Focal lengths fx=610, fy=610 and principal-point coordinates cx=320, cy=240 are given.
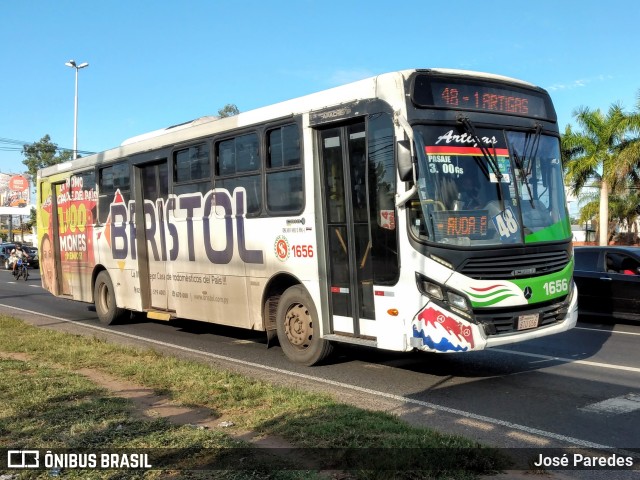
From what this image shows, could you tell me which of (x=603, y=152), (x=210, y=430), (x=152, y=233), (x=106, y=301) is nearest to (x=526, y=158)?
(x=210, y=430)

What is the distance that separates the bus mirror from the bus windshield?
0.15 meters

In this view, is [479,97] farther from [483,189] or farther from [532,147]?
[483,189]

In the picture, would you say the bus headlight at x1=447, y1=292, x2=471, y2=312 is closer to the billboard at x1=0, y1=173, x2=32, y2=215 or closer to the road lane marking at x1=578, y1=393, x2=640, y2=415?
the road lane marking at x1=578, y1=393, x2=640, y2=415

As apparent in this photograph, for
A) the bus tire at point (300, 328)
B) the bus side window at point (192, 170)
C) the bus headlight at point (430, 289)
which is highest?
the bus side window at point (192, 170)

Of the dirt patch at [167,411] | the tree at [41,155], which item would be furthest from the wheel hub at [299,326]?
the tree at [41,155]

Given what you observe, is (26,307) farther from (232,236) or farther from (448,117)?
(448,117)

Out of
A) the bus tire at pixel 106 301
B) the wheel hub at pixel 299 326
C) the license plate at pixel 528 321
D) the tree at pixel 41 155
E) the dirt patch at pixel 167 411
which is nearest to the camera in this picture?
the dirt patch at pixel 167 411

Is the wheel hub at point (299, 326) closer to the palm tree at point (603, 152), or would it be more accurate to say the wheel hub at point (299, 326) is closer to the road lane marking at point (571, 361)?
the road lane marking at point (571, 361)

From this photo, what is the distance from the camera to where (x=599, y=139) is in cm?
2861

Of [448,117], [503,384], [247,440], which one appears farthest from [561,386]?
[247,440]

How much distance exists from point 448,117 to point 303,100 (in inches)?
84.0

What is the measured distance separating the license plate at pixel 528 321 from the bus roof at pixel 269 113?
2.75 meters

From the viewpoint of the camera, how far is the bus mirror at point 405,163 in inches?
255

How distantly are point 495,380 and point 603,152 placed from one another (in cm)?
2442
